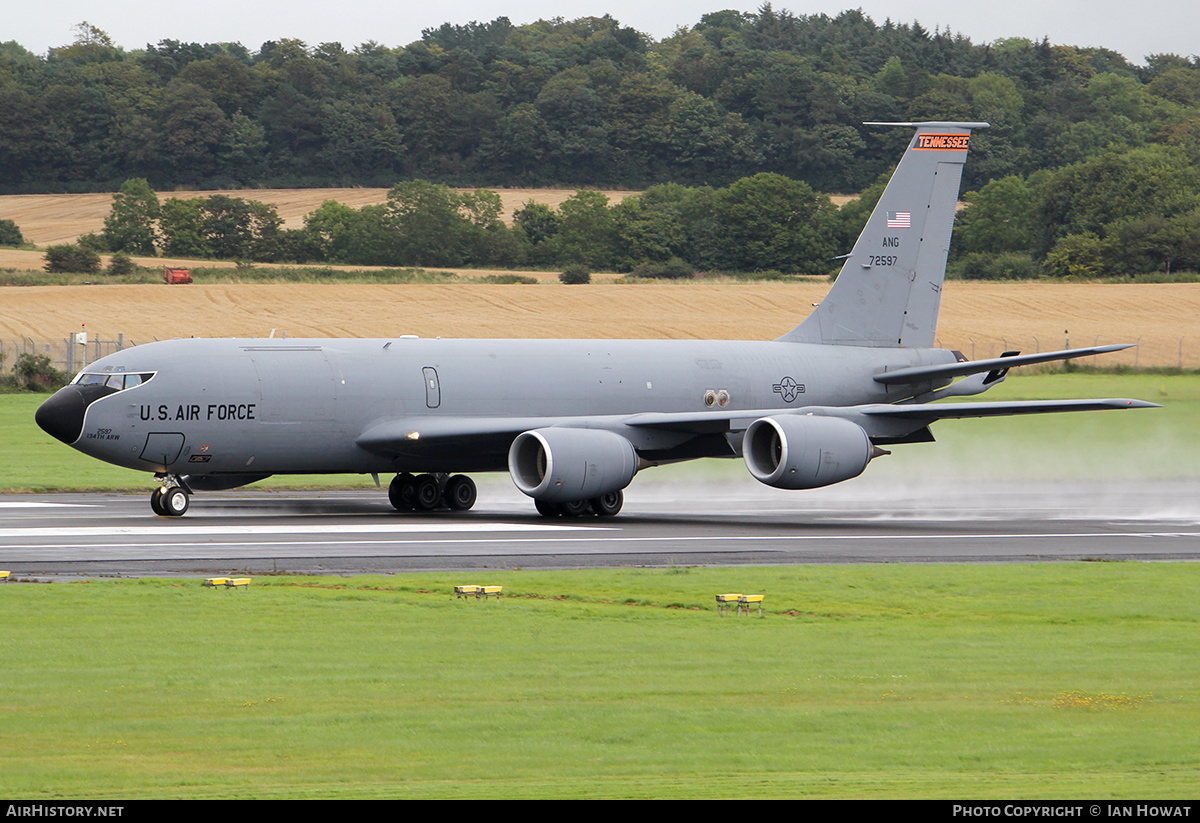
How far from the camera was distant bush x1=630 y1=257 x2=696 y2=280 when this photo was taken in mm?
112000

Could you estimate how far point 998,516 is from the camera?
100ft

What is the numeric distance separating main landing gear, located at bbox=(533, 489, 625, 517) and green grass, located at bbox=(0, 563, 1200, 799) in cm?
1044

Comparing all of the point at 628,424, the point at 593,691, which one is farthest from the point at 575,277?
the point at 593,691

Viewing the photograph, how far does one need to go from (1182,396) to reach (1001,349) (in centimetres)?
2586

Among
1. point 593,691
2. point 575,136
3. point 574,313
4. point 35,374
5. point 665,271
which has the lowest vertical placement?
point 35,374

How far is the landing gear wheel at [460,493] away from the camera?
101 feet

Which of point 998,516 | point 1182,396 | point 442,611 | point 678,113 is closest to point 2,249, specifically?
point 678,113

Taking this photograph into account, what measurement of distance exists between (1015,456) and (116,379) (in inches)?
882

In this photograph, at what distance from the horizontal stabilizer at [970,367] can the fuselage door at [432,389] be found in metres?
10.6

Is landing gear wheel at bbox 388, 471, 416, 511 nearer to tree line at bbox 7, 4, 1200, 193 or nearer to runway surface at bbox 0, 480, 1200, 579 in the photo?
runway surface at bbox 0, 480, 1200, 579

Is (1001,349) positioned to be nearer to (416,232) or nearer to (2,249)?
(416,232)

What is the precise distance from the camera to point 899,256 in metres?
36.2

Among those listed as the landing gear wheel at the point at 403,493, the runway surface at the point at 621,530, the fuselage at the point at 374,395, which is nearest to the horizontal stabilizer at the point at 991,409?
the runway surface at the point at 621,530

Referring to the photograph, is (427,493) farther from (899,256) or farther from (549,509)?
(899,256)
